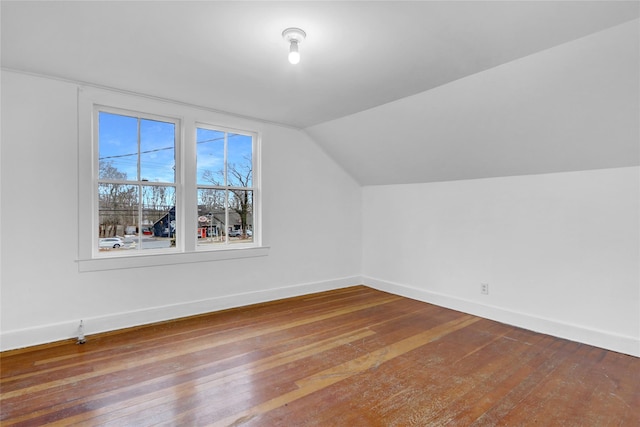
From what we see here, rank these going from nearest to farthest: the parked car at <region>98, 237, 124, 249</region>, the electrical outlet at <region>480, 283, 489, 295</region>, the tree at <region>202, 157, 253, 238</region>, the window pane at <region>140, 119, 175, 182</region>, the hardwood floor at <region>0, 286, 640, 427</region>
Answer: the hardwood floor at <region>0, 286, 640, 427</region>
the parked car at <region>98, 237, 124, 249</region>
the window pane at <region>140, 119, 175, 182</region>
the electrical outlet at <region>480, 283, 489, 295</region>
the tree at <region>202, 157, 253, 238</region>

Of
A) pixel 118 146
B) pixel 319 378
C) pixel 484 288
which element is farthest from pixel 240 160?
pixel 484 288

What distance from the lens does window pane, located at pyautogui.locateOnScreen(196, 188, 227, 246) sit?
3.79 m

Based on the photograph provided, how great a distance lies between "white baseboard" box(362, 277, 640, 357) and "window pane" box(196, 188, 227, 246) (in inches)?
101

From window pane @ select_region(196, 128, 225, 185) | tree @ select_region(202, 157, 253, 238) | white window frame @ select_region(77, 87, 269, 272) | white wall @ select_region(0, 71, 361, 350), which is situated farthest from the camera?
tree @ select_region(202, 157, 253, 238)

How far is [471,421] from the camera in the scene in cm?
187

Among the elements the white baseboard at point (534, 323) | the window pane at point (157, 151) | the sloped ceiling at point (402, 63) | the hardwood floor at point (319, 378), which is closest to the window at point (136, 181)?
the window pane at point (157, 151)

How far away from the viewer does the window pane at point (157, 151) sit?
3.44m

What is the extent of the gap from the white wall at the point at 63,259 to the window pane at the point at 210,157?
24 cm

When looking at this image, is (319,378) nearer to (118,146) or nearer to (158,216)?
(158,216)

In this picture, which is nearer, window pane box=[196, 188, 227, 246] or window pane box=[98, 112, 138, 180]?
window pane box=[98, 112, 138, 180]

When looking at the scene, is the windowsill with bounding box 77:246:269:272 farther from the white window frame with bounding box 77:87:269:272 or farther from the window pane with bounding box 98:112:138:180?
the window pane with bounding box 98:112:138:180

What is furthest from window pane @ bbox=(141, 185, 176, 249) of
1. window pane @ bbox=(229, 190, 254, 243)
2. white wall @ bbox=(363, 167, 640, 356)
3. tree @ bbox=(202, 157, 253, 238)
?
white wall @ bbox=(363, 167, 640, 356)

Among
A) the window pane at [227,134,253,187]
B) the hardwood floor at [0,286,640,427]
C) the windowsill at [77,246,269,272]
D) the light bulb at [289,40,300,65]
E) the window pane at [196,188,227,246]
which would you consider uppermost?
the light bulb at [289,40,300,65]

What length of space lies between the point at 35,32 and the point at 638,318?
499 centimetres
